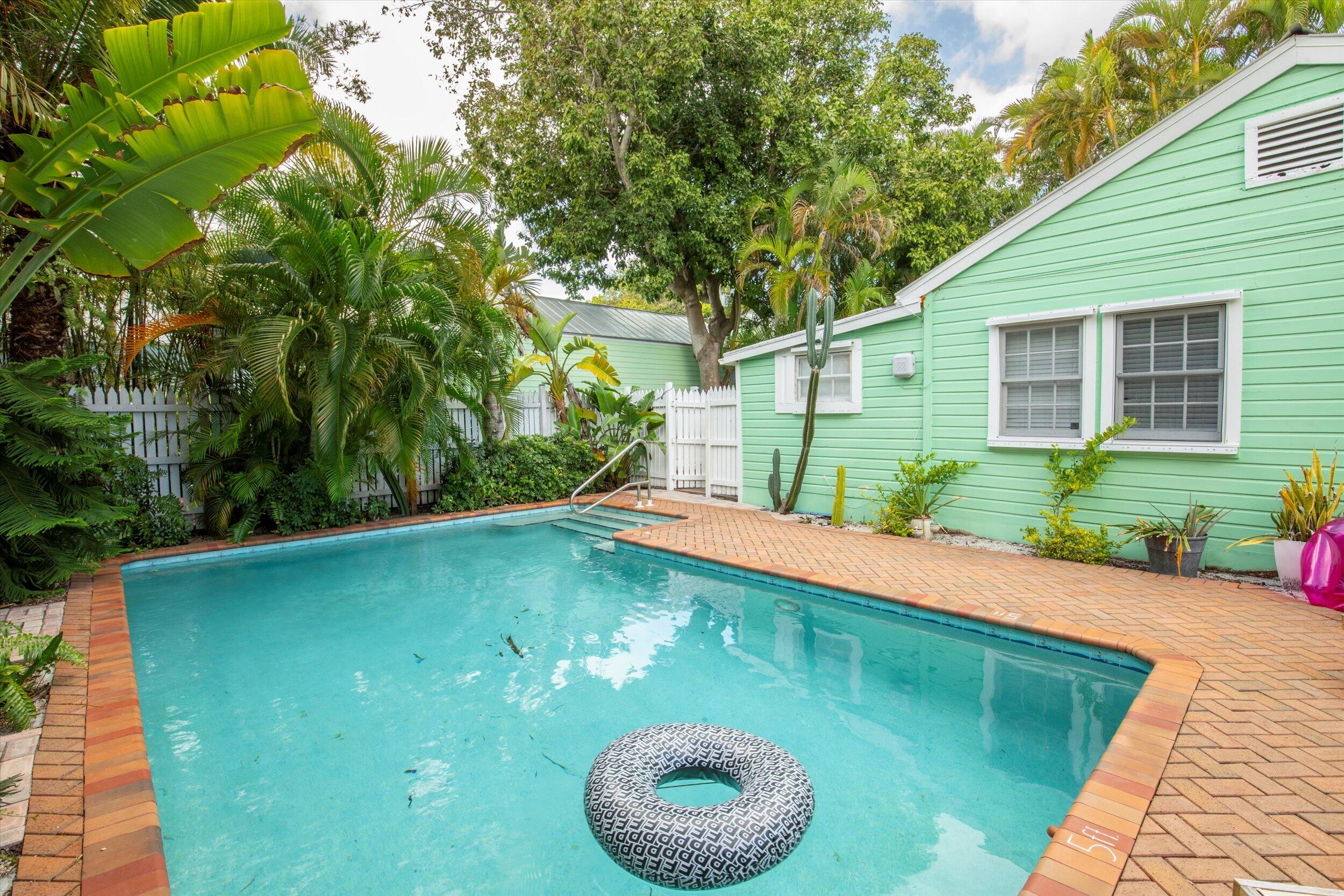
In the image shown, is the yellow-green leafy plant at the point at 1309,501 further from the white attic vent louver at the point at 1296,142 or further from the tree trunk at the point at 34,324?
the tree trunk at the point at 34,324

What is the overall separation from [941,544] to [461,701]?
5343mm

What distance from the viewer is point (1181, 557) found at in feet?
18.1

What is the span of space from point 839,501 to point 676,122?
11.2 meters

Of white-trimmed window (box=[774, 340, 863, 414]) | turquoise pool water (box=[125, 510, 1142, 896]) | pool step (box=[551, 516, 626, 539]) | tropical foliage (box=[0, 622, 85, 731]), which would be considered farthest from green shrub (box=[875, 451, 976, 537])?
tropical foliage (box=[0, 622, 85, 731])

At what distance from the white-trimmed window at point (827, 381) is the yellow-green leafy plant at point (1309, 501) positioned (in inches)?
167

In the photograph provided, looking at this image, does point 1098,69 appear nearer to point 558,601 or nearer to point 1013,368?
point 1013,368

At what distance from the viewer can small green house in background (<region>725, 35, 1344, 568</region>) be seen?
5.20m

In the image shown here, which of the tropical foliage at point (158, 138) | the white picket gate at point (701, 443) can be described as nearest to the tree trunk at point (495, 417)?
the white picket gate at point (701, 443)

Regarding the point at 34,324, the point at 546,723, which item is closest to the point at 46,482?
the point at 34,324

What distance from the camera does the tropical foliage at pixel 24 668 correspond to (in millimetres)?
3014

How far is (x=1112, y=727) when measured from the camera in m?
3.55

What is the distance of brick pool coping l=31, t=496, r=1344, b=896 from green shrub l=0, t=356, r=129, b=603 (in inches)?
14.9

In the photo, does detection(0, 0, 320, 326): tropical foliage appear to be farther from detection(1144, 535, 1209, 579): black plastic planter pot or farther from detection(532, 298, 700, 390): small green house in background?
detection(532, 298, 700, 390): small green house in background

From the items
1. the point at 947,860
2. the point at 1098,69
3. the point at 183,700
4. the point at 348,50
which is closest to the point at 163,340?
the point at 183,700
